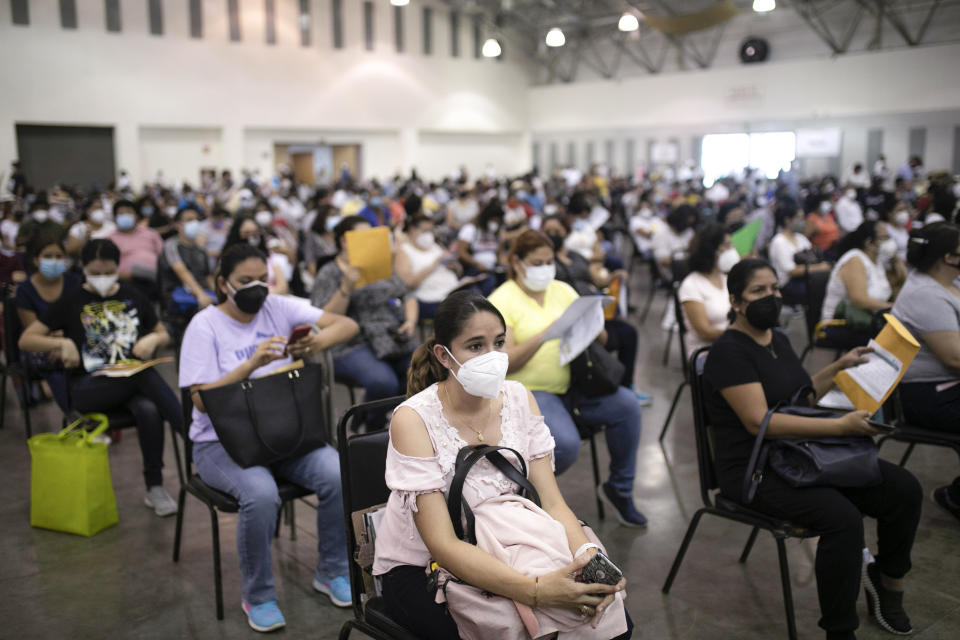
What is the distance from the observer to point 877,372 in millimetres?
2688

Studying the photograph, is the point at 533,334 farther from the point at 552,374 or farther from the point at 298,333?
the point at 298,333

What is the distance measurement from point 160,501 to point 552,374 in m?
2.05

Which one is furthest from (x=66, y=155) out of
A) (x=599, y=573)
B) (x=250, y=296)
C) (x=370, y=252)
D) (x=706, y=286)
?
(x=599, y=573)

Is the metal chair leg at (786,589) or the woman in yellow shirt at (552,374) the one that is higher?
the woman in yellow shirt at (552,374)

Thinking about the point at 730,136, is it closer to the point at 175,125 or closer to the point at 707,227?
the point at 175,125

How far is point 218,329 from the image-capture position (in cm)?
309

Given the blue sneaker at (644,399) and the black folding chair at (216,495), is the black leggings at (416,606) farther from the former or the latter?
the blue sneaker at (644,399)

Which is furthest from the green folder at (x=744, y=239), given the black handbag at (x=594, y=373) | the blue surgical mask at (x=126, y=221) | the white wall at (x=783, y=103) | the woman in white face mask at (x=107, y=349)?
the white wall at (x=783, y=103)

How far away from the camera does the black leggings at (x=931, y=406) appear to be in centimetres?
332

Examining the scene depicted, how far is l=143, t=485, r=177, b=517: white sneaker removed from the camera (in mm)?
3898

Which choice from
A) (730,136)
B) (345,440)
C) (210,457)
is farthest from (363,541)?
(730,136)

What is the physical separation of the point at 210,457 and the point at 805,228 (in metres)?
7.44

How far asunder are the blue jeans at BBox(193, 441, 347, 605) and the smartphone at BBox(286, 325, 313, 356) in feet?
1.42

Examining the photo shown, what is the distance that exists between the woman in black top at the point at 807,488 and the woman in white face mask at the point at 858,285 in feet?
6.97
